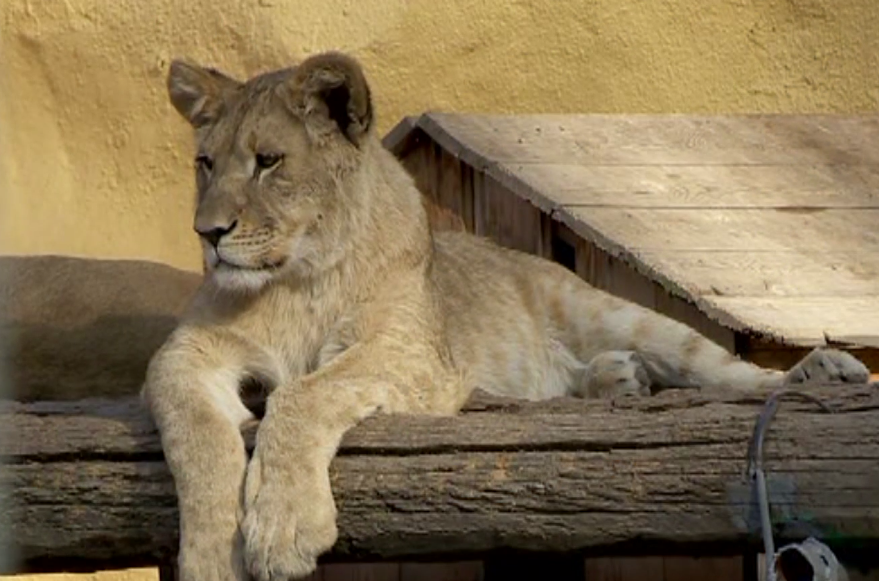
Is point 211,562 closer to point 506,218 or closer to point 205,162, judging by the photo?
point 205,162

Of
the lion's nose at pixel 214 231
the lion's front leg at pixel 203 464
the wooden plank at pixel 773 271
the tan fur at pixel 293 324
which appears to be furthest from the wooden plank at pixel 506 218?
the lion's front leg at pixel 203 464

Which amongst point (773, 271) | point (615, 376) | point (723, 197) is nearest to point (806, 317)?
point (773, 271)

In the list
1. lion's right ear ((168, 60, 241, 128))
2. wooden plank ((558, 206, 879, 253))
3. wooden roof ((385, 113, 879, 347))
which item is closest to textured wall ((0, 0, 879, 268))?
wooden roof ((385, 113, 879, 347))

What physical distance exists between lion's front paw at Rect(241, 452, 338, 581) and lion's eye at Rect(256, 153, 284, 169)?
859 millimetres

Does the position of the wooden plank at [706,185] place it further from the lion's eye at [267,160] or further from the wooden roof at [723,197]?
the lion's eye at [267,160]

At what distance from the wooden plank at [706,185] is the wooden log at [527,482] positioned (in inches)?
88.0

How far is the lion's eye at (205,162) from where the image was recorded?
468 cm

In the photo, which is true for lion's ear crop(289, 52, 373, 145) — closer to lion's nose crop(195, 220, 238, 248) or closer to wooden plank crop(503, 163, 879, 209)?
lion's nose crop(195, 220, 238, 248)

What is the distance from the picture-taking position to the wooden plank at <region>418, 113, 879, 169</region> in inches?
264

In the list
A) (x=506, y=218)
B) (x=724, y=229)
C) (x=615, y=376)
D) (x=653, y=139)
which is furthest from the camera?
(x=653, y=139)

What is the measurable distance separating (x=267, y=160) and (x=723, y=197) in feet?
7.29

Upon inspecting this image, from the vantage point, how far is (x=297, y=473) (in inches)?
159

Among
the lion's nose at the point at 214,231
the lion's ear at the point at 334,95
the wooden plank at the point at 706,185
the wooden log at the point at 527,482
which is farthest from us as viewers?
the wooden plank at the point at 706,185

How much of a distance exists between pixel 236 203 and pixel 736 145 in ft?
9.10
